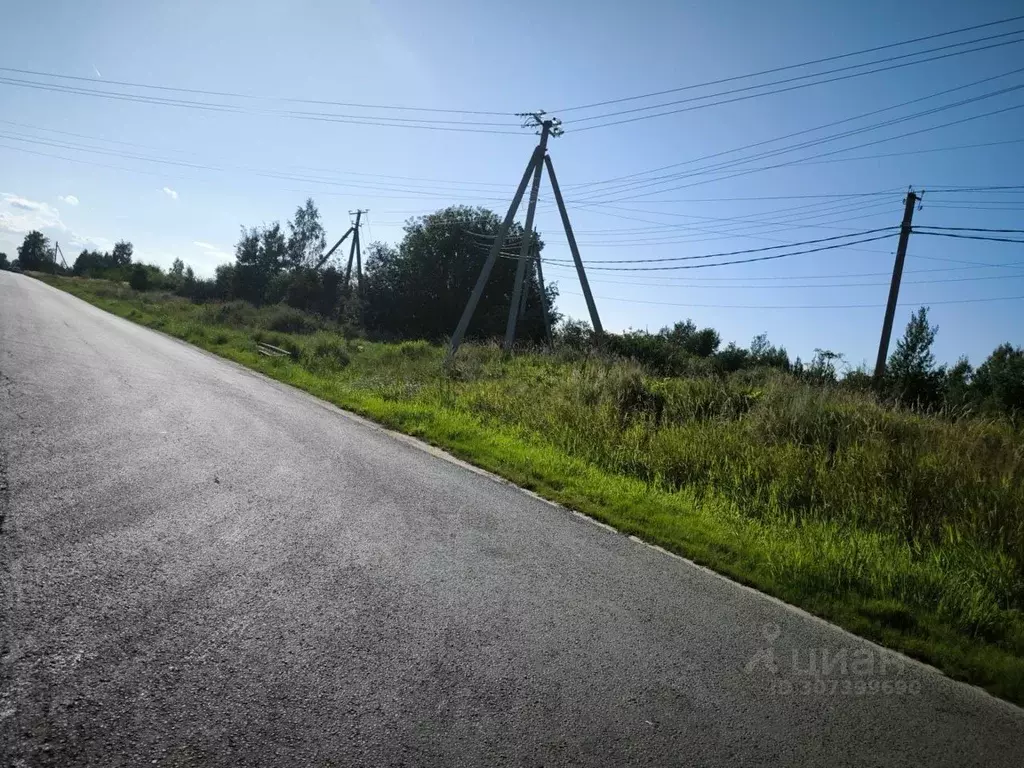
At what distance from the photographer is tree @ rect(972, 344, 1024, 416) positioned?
24219mm

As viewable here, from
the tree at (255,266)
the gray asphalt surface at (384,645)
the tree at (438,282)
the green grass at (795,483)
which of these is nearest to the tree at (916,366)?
the green grass at (795,483)

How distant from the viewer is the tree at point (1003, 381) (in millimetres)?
24219

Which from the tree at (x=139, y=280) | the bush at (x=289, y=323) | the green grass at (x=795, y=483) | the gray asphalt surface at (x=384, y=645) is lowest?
the gray asphalt surface at (x=384, y=645)

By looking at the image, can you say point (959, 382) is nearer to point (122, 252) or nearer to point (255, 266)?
point (255, 266)

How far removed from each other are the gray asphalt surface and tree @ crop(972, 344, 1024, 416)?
24.9 meters

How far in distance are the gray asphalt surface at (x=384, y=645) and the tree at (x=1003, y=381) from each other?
24.9m

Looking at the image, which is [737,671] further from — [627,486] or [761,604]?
[627,486]

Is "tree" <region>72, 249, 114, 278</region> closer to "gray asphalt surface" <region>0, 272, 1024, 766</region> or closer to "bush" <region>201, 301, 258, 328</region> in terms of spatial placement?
"bush" <region>201, 301, 258, 328</region>

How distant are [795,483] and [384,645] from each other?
582cm

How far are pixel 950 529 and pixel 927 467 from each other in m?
1.47

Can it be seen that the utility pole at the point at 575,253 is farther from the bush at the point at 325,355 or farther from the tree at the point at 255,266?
the tree at the point at 255,266

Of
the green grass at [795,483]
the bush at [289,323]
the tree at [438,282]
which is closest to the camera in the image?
the green grass at [795,483]

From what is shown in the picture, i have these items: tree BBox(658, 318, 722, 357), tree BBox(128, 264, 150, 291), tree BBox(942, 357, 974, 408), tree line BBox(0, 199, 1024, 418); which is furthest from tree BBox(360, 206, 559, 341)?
tree BBox(128, 264, 150, 291)

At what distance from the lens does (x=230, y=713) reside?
92.7 inches
